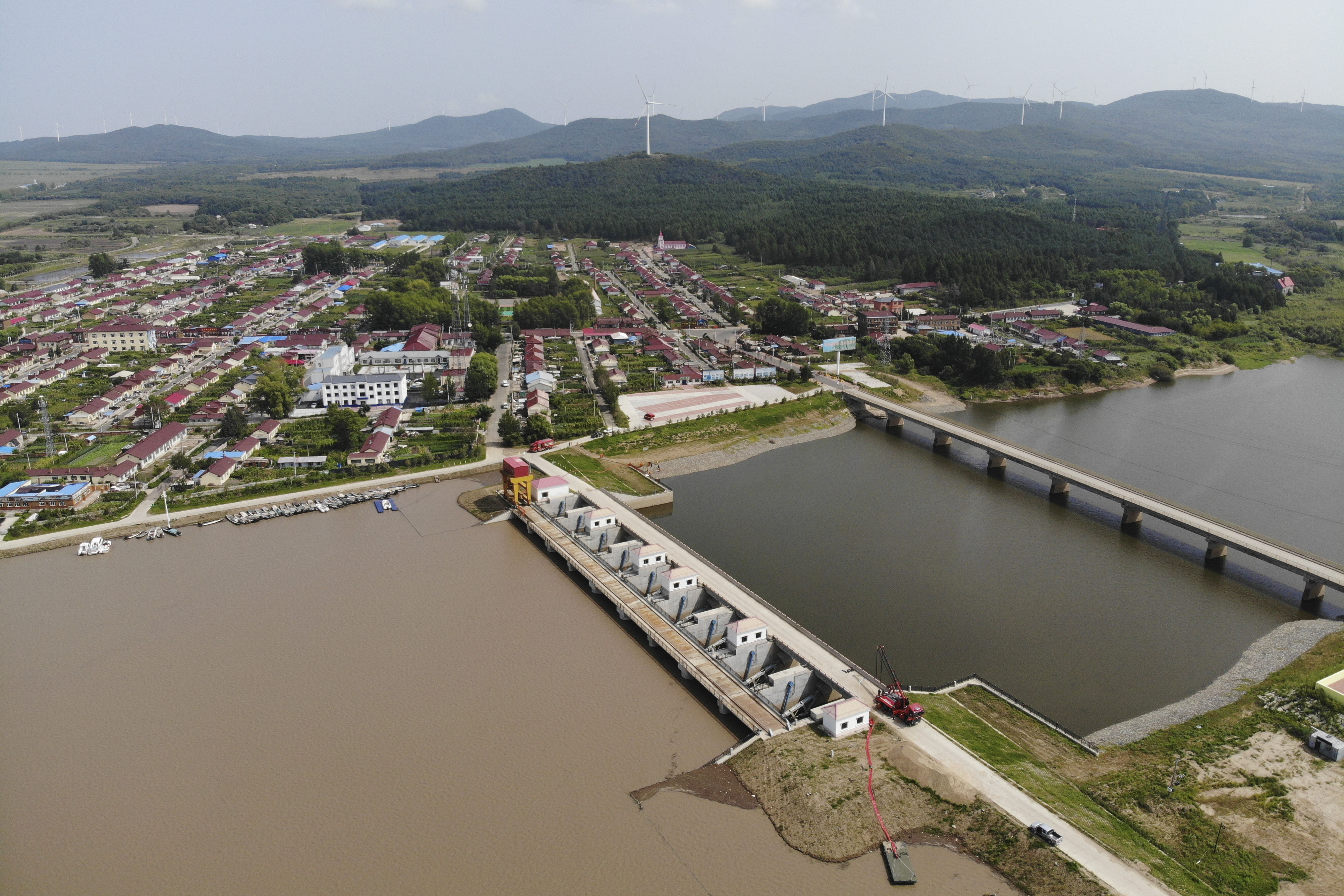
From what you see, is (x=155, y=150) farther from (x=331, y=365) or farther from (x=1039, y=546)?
(x=1039, y=546)

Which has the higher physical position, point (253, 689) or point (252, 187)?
point (252, 187)

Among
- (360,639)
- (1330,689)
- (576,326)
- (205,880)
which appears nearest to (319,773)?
(205,880)

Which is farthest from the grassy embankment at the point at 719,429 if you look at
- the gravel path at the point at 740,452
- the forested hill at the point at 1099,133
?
the forested hill at the point at 1099,133

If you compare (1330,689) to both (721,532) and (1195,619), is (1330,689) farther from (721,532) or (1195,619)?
(721,532)

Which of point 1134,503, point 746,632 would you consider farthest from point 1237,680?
point 746,632

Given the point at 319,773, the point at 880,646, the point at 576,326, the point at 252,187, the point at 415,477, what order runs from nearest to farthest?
the point at 319,773 → the point at 880,646 → the point at 415,477 → the point at 576,326 → the point at 252,187

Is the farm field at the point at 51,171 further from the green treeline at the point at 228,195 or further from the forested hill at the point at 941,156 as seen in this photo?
the forested hill at the point at 941,156
